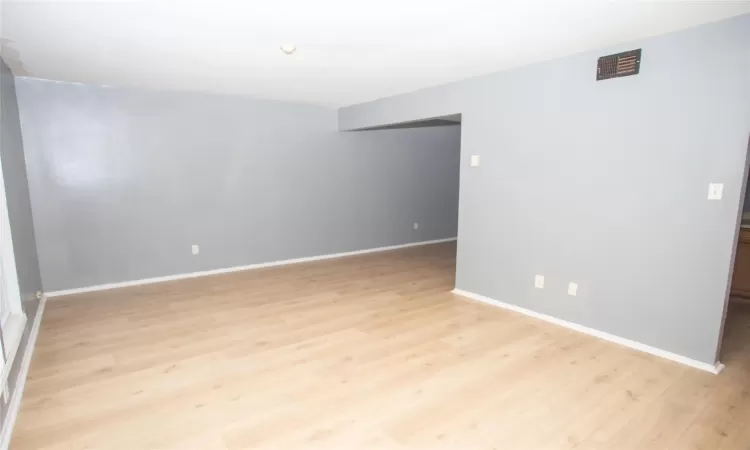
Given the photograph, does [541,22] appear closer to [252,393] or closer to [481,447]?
[481,447]

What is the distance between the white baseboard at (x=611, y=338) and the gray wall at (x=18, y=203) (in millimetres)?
3477

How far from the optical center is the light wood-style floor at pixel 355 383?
1.89m

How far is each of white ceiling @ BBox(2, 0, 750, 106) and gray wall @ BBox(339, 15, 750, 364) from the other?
0.25 m

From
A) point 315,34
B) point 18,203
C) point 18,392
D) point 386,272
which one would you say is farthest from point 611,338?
point 18,203

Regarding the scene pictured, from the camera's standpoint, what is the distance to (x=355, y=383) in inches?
92.4

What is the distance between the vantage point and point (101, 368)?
252cm

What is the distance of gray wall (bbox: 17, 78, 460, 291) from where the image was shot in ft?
12.7

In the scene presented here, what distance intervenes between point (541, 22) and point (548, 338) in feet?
7.11

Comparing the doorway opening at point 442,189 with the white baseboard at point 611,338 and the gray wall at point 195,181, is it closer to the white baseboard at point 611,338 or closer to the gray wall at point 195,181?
the gray wall at point 195,181

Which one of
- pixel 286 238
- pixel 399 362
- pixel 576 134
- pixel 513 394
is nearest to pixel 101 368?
pixel 399 362

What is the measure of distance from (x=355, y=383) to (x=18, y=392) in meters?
1.84

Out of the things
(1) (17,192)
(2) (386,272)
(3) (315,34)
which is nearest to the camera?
(3) (315,34)

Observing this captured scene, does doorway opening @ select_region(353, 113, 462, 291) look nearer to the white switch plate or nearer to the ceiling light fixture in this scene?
the ceiling light fixture

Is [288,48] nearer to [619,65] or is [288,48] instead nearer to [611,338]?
[619,65]
